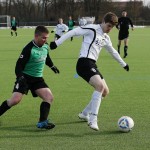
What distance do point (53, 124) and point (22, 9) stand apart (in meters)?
82.0

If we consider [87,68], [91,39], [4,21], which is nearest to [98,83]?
[87,68]

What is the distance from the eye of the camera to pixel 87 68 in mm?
5883

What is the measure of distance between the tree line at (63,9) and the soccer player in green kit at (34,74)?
3125 inches

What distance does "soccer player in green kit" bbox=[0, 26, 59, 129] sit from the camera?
566cm

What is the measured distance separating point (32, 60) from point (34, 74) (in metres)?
0.23

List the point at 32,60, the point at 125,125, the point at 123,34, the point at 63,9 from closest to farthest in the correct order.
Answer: the point at 125,125, the point at 32,60, the point at 123,34, the point at 63,9

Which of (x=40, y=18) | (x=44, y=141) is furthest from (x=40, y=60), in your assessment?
(x=40, y=18)

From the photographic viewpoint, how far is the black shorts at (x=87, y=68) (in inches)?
231

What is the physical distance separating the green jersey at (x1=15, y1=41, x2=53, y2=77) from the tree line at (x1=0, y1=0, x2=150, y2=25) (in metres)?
79.4

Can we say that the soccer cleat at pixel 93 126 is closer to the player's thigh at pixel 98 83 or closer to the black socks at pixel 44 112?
the player's thigh at pixel 98 83

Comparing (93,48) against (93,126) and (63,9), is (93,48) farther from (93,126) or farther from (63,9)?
(63,9)

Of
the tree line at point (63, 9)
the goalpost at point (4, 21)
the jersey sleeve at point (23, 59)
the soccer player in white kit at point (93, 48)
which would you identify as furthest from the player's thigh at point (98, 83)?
the tree line at point (63, 9)

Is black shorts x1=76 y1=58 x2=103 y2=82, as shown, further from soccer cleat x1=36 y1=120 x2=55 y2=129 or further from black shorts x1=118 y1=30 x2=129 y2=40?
black shorts x1=118 y1=30 x2=129 y2=40

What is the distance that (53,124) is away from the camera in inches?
226
